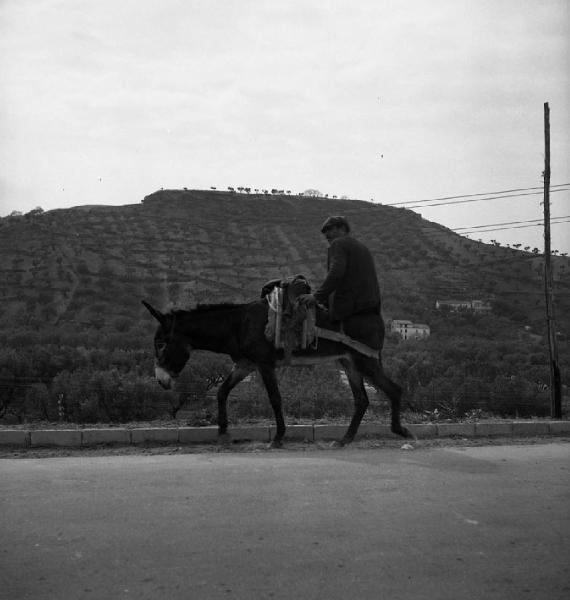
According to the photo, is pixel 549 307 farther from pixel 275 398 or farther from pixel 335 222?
pixel 275 398

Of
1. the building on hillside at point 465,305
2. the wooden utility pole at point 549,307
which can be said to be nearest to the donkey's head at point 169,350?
the wooden utility pole at point 549,307

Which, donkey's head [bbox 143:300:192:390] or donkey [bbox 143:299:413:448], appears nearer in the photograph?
donkey [bbox 143:299:413:448]

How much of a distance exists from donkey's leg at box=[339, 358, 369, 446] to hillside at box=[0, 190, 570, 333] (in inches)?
1431

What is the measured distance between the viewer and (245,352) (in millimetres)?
8391

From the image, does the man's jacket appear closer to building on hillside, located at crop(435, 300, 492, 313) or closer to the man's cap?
the man's cap

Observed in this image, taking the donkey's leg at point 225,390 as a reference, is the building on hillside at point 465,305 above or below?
above

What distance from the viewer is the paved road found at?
3.66m

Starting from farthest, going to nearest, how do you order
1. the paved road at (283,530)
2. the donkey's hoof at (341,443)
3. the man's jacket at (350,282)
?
the man's jacket at (350,282)
the donkey's hoof at (341,443)
the paved road at (283,530)

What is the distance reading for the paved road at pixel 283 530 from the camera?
3.66 meters

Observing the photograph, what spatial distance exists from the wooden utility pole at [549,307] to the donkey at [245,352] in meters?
6.59

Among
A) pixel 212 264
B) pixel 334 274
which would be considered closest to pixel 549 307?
pixel 334 274

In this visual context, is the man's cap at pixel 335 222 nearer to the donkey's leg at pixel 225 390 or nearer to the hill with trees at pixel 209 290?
the donkey's leg at pixel 225 390

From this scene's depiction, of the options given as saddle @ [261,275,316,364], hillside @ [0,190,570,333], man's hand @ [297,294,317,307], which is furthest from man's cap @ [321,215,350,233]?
hillside @ [0,190,570,333]

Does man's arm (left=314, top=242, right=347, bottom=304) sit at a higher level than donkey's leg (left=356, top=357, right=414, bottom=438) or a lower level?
higher
